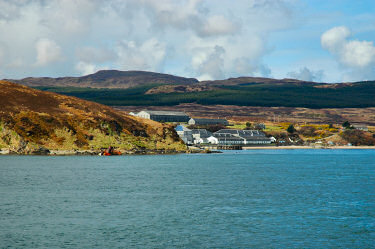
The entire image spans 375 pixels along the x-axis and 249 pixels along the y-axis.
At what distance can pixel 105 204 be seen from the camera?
5175 cm

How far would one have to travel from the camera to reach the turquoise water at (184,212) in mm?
35406

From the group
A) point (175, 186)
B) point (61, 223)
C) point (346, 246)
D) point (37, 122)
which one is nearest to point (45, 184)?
point (175, 186)

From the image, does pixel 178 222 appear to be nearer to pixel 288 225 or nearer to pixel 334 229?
pixel 288 225

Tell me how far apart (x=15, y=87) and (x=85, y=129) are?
32.4m

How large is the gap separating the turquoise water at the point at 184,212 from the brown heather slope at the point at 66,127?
5353 centimetres

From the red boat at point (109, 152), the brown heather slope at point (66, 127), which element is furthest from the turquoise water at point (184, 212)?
the red boat at point (109, 152)

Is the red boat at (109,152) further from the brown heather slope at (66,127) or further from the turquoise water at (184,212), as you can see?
the turquoise water at (184,212)

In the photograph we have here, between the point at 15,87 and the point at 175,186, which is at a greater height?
the point at 15,87

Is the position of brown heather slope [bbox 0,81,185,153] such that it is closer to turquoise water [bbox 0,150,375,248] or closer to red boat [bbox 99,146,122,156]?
red boat [bbox 99,146,122,156]

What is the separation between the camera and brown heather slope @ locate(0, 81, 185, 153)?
132 metres

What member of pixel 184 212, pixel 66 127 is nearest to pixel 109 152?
pixel 66 127

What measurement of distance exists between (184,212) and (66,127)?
98.4 metres

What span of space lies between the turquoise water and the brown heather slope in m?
53.5

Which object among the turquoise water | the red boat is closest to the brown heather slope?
the red boat
